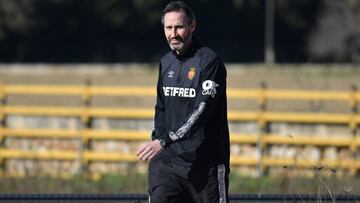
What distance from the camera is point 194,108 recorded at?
6.02m

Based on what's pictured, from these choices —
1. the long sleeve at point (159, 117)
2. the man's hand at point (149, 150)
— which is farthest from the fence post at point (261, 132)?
the man's hand at point (149, 150)

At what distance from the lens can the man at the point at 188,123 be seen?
19.8 feet

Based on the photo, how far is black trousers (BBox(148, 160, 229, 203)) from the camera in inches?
242

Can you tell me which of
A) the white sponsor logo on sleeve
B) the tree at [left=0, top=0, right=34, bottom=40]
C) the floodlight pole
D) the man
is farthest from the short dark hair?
the floodlight pole

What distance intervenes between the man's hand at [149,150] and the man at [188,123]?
19 mm

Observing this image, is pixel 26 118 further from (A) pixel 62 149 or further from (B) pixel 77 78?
(B) pixel 77 78

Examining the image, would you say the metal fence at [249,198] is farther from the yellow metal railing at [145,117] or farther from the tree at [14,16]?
the tree at [14,16]

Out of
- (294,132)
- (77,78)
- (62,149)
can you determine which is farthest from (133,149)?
(77,78)

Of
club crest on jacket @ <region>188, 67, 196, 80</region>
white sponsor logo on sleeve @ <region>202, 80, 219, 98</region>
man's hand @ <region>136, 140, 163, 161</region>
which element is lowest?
man's hand @ <region>136, 140, 163, 161</region>

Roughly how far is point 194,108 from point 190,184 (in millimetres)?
454

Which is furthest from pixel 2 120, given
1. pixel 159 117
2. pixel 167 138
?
pixel 167 138

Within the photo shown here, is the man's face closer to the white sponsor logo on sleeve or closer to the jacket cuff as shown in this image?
the white sponsor logo on sleeve

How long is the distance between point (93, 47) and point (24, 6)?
5.15 metres

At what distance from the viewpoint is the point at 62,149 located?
18.8 m
